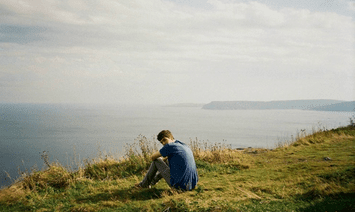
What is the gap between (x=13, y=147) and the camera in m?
76.4

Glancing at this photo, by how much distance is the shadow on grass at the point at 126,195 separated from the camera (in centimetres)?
628

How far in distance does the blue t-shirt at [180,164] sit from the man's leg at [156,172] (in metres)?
0.28

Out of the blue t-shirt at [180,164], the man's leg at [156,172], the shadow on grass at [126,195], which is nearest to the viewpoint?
the blue t-shirt at [180,164]

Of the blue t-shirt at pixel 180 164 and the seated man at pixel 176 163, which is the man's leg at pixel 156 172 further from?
the blue t-shirt at pixel 180 164

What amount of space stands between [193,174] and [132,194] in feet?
5.23

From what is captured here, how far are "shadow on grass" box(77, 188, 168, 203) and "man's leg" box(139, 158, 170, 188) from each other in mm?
195

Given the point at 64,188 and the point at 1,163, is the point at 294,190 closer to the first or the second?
the point at 64,188

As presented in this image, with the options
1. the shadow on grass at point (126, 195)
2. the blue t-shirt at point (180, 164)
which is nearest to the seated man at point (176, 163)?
the blue t-shirt at point (180, 164)

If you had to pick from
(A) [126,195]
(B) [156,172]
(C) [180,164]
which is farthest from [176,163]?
(A) [126,195]

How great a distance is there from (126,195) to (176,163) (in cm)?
160

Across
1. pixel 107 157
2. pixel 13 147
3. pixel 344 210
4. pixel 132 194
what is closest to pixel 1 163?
pixel 13 147

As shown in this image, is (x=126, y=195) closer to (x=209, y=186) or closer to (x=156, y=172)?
(x=156, y=172)

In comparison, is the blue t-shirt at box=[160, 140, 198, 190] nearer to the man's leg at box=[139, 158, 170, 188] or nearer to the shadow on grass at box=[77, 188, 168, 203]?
the man's leg at box=[139, 158, 170, 188]

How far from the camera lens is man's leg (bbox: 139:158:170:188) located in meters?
6.43
